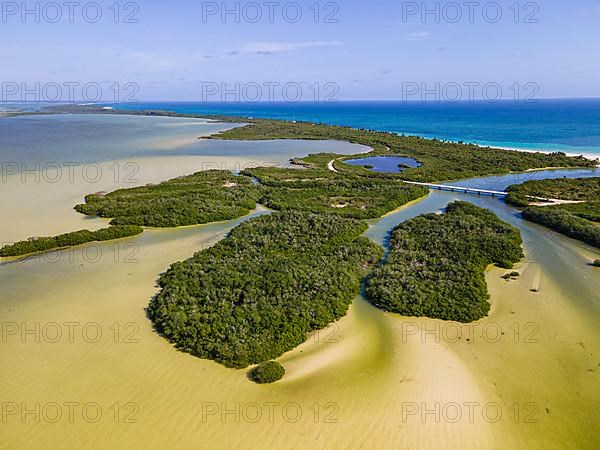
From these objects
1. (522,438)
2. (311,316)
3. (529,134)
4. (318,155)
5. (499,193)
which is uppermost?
(529,134)

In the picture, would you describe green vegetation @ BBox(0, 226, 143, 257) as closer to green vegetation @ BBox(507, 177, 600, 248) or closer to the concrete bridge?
the concrete bridge

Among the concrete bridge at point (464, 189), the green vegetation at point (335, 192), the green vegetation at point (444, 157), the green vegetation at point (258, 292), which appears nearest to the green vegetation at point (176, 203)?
the green vegetation at point (335, 192)

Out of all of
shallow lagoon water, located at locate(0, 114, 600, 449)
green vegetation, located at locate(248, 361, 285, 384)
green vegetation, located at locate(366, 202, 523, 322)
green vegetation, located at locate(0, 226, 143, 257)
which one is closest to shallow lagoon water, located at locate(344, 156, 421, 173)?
green vegetation, located at locate(366, 202, 523, 322)

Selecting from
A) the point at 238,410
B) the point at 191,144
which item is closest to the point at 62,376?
the point at 238,410

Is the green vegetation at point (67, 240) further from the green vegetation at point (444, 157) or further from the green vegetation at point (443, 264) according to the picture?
the green vegetation at point (444, 157)

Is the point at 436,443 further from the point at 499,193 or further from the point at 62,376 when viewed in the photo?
the point at 499,193

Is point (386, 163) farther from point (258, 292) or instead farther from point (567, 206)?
Result: point (258, 292)
